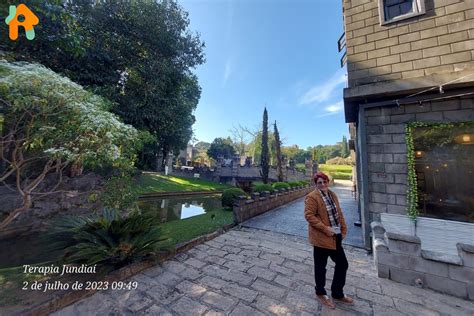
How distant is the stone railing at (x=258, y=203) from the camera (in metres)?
6.43

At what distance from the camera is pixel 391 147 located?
13.3 ft

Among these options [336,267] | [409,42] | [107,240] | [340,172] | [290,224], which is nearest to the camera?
[336,267]

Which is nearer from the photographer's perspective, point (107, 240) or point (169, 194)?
point (107, 240)

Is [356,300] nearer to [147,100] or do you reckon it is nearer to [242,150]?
[147,100]

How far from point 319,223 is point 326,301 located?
3.55 ft

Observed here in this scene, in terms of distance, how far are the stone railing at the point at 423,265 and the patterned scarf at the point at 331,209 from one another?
4.66 ft

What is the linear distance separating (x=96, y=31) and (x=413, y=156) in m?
10.9

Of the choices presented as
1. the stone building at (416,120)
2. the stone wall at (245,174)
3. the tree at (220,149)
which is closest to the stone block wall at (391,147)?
the stone building at (416,120)

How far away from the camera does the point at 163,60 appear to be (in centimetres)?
834

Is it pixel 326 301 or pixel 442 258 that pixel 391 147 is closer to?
pixel 442 258

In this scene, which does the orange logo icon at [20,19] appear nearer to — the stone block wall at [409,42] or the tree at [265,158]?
the stone block wall at [409,42]

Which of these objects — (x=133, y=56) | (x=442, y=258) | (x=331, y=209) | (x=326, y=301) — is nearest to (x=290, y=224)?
(x=442, y=258)

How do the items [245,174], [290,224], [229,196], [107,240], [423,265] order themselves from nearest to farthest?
[423,265]
[107,240]
[290,224]
[229,196]
[245,174]

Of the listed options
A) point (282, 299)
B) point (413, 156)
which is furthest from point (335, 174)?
point (282, 299)
